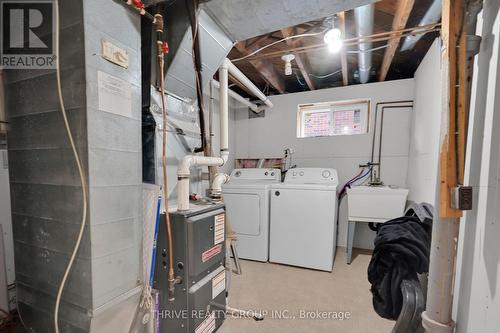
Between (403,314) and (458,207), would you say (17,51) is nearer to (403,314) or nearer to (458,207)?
(458,207)

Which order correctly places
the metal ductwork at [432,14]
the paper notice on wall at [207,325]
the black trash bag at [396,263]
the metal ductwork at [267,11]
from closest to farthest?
the black trash bag at [396,263] → the metal ductwork at [267,11] → the paper notice on wall at [207,325] → the metal ductwork at [432,14]

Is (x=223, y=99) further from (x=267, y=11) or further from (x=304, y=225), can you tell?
(x=304, y=225)

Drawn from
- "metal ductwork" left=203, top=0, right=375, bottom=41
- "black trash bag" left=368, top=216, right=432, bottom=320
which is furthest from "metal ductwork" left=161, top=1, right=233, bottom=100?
"black trash bag" left=368, top=216, right=432, bottom=320

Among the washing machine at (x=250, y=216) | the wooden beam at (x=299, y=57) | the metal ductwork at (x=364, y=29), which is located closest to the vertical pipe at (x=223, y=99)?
the wooden beam at (x=299, y=57)

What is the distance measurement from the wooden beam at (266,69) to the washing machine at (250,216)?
1381 millimetres

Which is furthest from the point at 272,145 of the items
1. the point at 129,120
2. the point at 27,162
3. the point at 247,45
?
the point at 27,162

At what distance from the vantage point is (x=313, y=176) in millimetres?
2803

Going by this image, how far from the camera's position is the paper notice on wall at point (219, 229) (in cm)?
133

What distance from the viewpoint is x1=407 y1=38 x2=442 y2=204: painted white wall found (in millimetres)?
1648

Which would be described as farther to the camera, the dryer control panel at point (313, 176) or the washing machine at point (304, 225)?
the dryer control panel at point (313, 176)

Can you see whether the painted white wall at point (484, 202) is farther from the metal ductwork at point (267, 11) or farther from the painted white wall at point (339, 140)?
the painted white wall at point (339, 140)

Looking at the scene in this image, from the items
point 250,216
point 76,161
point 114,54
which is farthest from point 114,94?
point 250,216

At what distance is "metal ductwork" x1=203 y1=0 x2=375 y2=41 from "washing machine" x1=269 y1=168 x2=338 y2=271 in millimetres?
1663

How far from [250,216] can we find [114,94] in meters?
2.04
